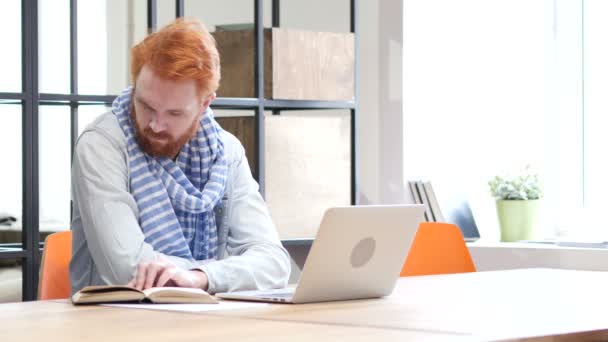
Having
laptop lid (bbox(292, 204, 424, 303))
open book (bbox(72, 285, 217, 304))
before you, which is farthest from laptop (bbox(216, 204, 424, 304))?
open book (bbox(72, 285, 217, 304))

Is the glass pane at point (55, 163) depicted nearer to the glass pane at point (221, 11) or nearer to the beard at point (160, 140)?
the glass pane at point (221, 11)

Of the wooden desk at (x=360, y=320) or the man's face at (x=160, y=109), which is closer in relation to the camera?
the wooden desk at (x=360, y=320)

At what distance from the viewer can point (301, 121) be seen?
388 cm

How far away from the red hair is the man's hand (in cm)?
51

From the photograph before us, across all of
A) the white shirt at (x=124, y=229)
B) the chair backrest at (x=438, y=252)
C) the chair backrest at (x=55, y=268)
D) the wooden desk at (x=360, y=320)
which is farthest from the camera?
the chair backrest at (x=438, y=252)

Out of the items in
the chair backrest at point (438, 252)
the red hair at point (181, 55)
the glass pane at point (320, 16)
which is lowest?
the chair backrest at point (438, 252)

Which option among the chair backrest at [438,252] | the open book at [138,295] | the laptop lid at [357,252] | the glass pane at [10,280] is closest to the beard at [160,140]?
the open book at [138,295]

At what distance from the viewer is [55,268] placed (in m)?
2.42

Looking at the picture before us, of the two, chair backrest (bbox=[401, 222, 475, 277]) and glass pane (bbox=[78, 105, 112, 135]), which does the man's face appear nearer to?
chair backrest (bbox=[401, 222, 475, 277])

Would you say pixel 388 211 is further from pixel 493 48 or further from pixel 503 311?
pixel 493 48

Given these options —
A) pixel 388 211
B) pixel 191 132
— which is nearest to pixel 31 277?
pixel 191 132

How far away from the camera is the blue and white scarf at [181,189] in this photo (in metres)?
2.41

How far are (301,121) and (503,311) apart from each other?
212cm

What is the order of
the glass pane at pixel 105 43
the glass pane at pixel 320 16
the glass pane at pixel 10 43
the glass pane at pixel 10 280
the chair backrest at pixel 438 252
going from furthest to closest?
the glass pane at pixel 320 16
the glass pane at pixel 105 43
the glass pane at pixel 10 43
the glass pane at pixel 10 280
the chair backrest at pixel 438 252
